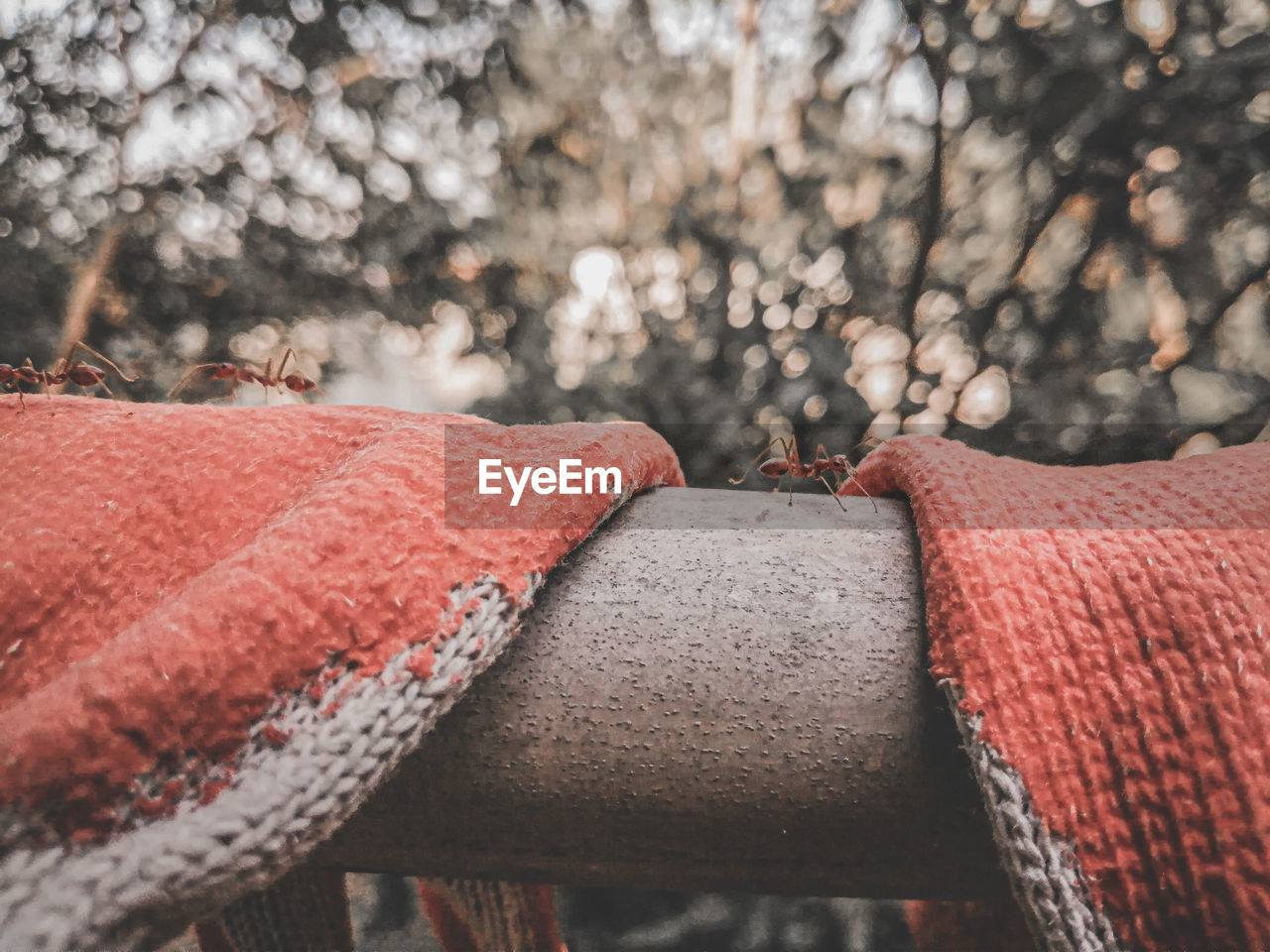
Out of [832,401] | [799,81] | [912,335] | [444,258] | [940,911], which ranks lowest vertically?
[940,911]

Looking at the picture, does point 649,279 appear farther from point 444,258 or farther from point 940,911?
point 940,911

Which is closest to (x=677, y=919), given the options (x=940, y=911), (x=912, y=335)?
(x=940, y=911)

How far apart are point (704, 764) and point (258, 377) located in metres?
0.89

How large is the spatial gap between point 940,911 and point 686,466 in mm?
694

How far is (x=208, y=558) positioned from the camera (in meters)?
0.42

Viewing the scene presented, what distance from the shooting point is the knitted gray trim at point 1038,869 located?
0.31 meters

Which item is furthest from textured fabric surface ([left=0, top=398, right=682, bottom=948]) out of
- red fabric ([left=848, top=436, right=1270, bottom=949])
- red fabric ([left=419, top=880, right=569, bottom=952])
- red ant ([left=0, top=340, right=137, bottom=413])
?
red fabric ([left=419, top=880, right=569, bottom=952])

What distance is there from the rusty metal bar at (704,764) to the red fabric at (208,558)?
0.24 ft

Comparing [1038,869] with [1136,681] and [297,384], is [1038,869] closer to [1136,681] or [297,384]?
[1136,681]

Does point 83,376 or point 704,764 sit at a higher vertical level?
point 83,376

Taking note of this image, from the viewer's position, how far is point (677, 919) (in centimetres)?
104

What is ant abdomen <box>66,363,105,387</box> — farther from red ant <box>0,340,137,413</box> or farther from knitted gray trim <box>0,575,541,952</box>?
knitted gray trim <box>0,575,541,952</box>

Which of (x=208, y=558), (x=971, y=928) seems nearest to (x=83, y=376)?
(x=208, y=558)

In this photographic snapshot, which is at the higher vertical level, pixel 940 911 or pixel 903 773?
pixel 903 773
